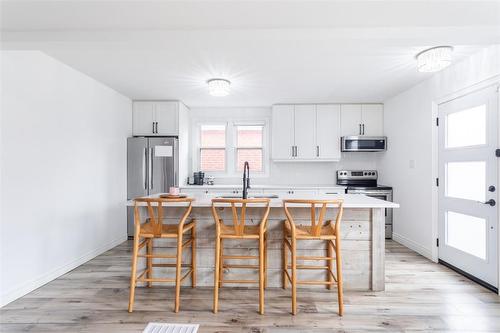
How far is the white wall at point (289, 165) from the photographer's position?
523cm

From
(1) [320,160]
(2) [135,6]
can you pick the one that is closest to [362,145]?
(1) [320,160]

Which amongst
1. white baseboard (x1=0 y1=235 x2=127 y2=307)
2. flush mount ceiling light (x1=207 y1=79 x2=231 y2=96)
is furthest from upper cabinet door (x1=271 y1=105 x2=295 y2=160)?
white baseboard (x1=0 y1=235 x2=127 y2=307)

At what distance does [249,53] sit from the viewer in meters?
2.83

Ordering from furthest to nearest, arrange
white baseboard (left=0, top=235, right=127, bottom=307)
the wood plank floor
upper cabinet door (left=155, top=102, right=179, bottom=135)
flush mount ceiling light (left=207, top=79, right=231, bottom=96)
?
upper cabinet door (left=155, top=102, right=179, bottom=135) < flush mount ceiling light (left=207, top=79, right=231, bottom=96) < white baseboard (left=0, top=235, right=127, bottom=307) < the wood plank floor

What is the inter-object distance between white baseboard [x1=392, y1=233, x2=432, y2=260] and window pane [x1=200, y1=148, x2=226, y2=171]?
132 inches

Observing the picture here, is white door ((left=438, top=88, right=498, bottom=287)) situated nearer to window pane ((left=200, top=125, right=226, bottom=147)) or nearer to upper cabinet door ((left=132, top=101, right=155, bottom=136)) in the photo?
window pane ((left=200, top=125, right=226, bottom=147))

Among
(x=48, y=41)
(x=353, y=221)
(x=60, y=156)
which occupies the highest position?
(x=48, y=41)

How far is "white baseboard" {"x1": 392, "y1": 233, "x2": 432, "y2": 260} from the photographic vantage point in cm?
360

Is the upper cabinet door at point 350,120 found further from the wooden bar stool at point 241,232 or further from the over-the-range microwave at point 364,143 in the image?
the wooden bar stool at point 241,232

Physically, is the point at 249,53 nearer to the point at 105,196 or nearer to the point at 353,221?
the point at 353,221

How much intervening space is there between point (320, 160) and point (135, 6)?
3909 mm

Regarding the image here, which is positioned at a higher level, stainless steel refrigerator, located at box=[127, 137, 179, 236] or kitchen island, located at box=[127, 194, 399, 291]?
stainless steel refrigerator, located at box=[127, 137, 179, 236]

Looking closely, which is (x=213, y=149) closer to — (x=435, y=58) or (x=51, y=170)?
(x=51, y=170)

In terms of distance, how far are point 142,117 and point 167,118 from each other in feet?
1.50
